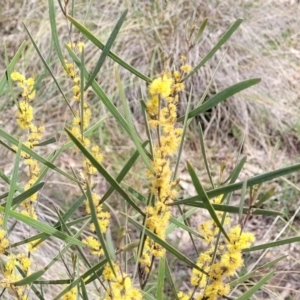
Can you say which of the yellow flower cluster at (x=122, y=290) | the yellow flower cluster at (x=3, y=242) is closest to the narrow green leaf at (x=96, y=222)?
the yellow flower cluster at (x=122, y=290)

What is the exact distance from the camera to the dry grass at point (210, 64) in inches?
82.4

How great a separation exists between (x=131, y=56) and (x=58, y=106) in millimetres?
423

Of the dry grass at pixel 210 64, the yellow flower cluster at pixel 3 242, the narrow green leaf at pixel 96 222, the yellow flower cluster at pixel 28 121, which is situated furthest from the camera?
the dry grass at pixel 210 64

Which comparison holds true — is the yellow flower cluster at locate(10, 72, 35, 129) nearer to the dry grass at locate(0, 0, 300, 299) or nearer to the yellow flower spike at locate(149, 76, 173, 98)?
the yellow flower spike at locate(149, 76, 173, 98)

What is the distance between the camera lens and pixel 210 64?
7.50 feet

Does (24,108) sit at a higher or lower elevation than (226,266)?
higher

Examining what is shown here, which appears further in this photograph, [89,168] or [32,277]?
[89,168]

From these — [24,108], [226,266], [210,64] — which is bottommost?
[210,64]

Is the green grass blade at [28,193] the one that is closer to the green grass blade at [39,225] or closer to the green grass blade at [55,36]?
the green grass blade at [39,225]

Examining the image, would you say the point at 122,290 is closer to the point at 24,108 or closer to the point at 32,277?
the point at 32,277

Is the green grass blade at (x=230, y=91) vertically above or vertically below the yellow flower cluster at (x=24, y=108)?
above

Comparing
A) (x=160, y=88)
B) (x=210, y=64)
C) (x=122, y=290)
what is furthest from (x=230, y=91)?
(x=210, y=64)

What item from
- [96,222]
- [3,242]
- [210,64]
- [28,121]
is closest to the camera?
[96,222]

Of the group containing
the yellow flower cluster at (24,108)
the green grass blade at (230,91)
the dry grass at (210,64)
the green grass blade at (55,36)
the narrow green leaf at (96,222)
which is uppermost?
the green grass blade at (55,36)
